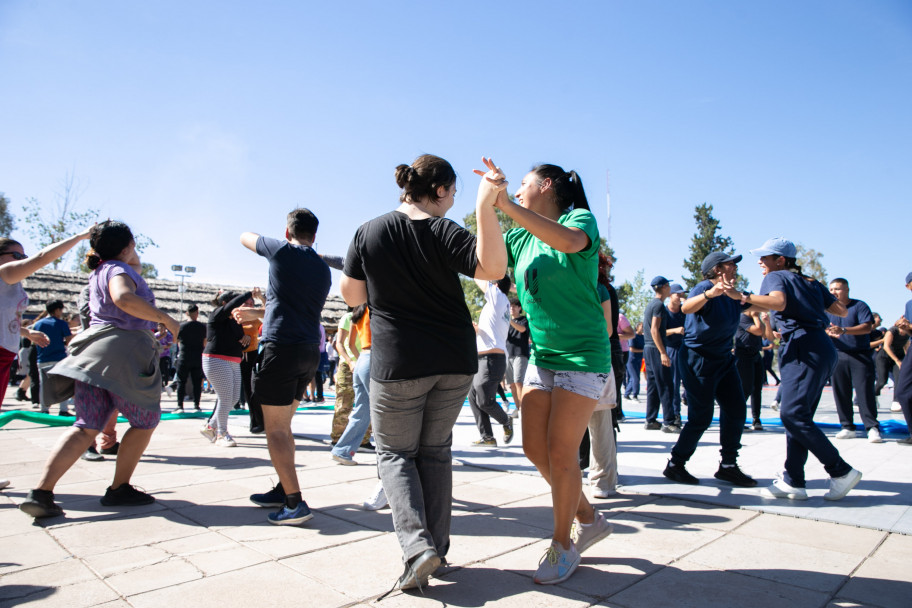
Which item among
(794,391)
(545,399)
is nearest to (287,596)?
(545,399)

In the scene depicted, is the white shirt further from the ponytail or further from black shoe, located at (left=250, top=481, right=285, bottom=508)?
the ponytail

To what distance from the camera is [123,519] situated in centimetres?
354

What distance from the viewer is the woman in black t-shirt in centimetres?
248

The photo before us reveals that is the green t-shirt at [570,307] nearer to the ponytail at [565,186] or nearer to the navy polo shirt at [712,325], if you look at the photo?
the ponytail at [565,186]

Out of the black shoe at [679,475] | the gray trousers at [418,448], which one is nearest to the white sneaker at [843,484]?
the black shoe at [679,475]

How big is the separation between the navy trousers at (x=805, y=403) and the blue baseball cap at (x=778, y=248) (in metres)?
0.62

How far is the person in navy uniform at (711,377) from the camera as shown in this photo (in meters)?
4.51

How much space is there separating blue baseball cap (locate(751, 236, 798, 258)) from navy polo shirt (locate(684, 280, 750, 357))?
436mm

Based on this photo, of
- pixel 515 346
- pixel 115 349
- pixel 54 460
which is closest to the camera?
pixel 54 460

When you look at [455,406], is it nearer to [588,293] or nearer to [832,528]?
[588,293]

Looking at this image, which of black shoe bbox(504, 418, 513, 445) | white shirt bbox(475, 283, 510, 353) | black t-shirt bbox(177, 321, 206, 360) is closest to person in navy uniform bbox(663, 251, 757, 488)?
white shirt bbox(475, 283, 510, 353)

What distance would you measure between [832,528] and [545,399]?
2030mm

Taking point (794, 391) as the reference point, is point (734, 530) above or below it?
below

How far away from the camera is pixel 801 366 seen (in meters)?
4.10
